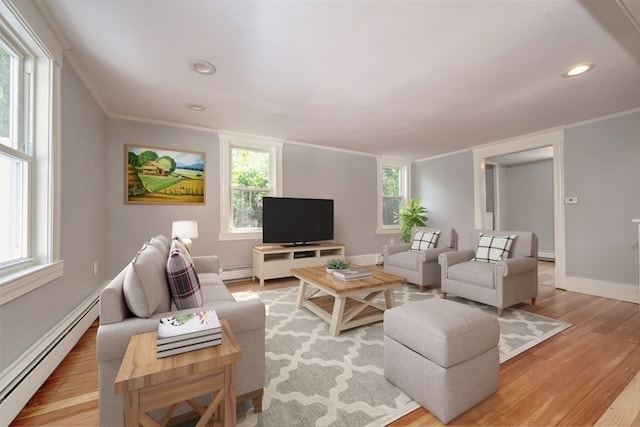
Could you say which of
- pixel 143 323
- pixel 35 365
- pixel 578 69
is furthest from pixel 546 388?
pixel 35 365

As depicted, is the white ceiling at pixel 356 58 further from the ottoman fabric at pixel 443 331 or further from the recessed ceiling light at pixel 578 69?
the ottoman fabric at pixel 443 331

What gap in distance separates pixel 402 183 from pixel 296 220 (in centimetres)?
289

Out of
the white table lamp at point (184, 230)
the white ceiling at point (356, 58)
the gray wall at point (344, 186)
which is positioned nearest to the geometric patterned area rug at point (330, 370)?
the white table lamp at point (184, 230)

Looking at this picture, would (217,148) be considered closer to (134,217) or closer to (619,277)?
(134,217)

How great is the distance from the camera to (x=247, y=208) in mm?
4297

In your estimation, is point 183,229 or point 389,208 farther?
point 389,208

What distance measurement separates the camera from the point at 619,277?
3264 millimetres

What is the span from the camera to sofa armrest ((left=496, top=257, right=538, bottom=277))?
8.60 feet

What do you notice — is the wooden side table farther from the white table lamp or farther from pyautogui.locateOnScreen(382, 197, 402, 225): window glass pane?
pyautogui.locateOnScreen(382, 197, 402, 225): window glass pane

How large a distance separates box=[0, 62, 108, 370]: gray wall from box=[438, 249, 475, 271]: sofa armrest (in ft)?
11.7

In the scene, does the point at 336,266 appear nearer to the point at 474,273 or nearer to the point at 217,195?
the point at 474,273

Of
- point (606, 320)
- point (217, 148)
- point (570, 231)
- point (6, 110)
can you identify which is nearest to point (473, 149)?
point (570, 231)

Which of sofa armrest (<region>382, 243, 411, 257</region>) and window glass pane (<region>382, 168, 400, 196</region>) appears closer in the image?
sofa armrest (<region>382, 243, 411, 257</region>)

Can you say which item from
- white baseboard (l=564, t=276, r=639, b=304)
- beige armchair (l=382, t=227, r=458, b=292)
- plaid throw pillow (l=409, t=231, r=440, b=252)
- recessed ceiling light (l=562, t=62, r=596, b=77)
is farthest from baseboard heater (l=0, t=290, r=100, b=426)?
white baseboard (l=564, t=276, r=639, b=304)
